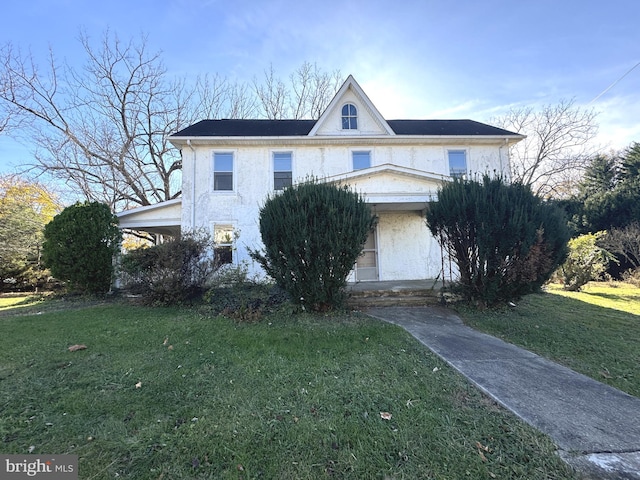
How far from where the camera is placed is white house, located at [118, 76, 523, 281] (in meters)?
10.9

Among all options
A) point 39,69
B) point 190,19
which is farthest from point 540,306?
point 39,69

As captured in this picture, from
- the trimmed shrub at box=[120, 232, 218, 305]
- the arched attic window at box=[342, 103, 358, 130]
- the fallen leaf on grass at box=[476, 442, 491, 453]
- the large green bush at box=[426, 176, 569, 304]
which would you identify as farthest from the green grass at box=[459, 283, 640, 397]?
the arched attic window at box=[342, 103, 358, 130]

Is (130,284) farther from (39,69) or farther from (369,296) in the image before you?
(39,69)

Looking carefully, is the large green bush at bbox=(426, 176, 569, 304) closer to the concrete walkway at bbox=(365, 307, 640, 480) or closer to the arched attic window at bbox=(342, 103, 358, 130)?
the concrete walkway at bbox=(365, 307, 640, 480)

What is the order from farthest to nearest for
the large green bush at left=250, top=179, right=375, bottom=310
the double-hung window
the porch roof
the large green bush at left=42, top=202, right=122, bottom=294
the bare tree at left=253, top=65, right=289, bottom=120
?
the bare tree at left=253, top=65, right=289, bottom=120
the double-hung window
the porch roof
the large green bush at left=42, top=202, right=122, bottom=294
the large green bush at left=250, top=179, right=375, bottom=310

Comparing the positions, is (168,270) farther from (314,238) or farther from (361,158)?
(361,158)

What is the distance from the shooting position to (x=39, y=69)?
14.7 meters

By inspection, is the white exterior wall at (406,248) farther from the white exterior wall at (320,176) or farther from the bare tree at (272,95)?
the bare tree at (272,95)

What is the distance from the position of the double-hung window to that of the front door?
19.1ft

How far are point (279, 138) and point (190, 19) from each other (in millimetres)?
4679

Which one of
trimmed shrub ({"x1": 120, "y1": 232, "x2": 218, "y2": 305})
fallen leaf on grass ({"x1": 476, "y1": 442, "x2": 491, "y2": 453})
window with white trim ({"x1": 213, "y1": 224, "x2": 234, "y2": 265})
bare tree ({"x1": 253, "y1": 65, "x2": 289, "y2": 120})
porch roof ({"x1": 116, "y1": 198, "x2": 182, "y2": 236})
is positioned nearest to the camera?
fallen leaf on grass ({"x1": 476, "y1": 442, "x2": 491, "y2": 453})

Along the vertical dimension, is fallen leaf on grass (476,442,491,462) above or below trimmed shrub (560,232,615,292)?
below

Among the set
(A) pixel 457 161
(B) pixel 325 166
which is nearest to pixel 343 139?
(B) pixel 325 166

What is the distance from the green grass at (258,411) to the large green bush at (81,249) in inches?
176
